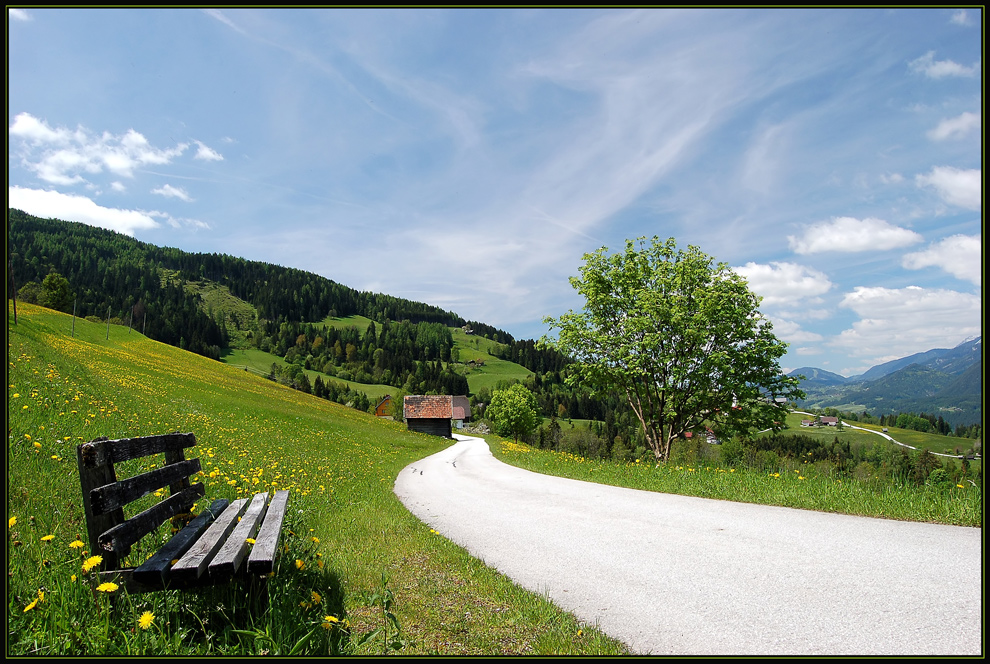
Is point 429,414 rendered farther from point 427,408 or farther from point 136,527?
point 136,527

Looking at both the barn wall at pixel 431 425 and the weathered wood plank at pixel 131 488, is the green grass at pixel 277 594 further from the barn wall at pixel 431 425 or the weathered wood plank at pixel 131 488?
the barn wall at pixel 431 425

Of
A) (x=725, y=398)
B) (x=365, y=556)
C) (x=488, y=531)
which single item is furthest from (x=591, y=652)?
(x=725, y=398)

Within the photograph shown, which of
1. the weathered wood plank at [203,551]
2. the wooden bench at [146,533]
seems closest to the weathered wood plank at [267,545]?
the wooden bench at [146,533]

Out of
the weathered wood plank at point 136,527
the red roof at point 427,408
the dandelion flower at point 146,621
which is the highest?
the weathered wood plank at point 136,527

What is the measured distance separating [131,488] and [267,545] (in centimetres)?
123

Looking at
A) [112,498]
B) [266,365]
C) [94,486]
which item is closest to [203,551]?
[112,498]

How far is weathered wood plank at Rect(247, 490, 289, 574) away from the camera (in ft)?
11.0

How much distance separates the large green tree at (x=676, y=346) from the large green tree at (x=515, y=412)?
6508 cm

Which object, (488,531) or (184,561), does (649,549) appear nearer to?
(488,531)

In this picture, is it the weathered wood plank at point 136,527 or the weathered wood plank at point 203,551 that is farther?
the weathered wood plank at point 136,527

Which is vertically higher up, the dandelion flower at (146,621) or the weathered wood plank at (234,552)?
the weathered wood plank at (234,552)

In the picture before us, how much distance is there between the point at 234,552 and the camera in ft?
11.4

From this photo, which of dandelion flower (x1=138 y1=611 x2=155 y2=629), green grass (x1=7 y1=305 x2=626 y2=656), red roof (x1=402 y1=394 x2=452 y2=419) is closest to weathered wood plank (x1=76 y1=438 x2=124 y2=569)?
green grass (x1=7 y1=305 x2=626 y2=656)

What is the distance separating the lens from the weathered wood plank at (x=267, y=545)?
3.36m
